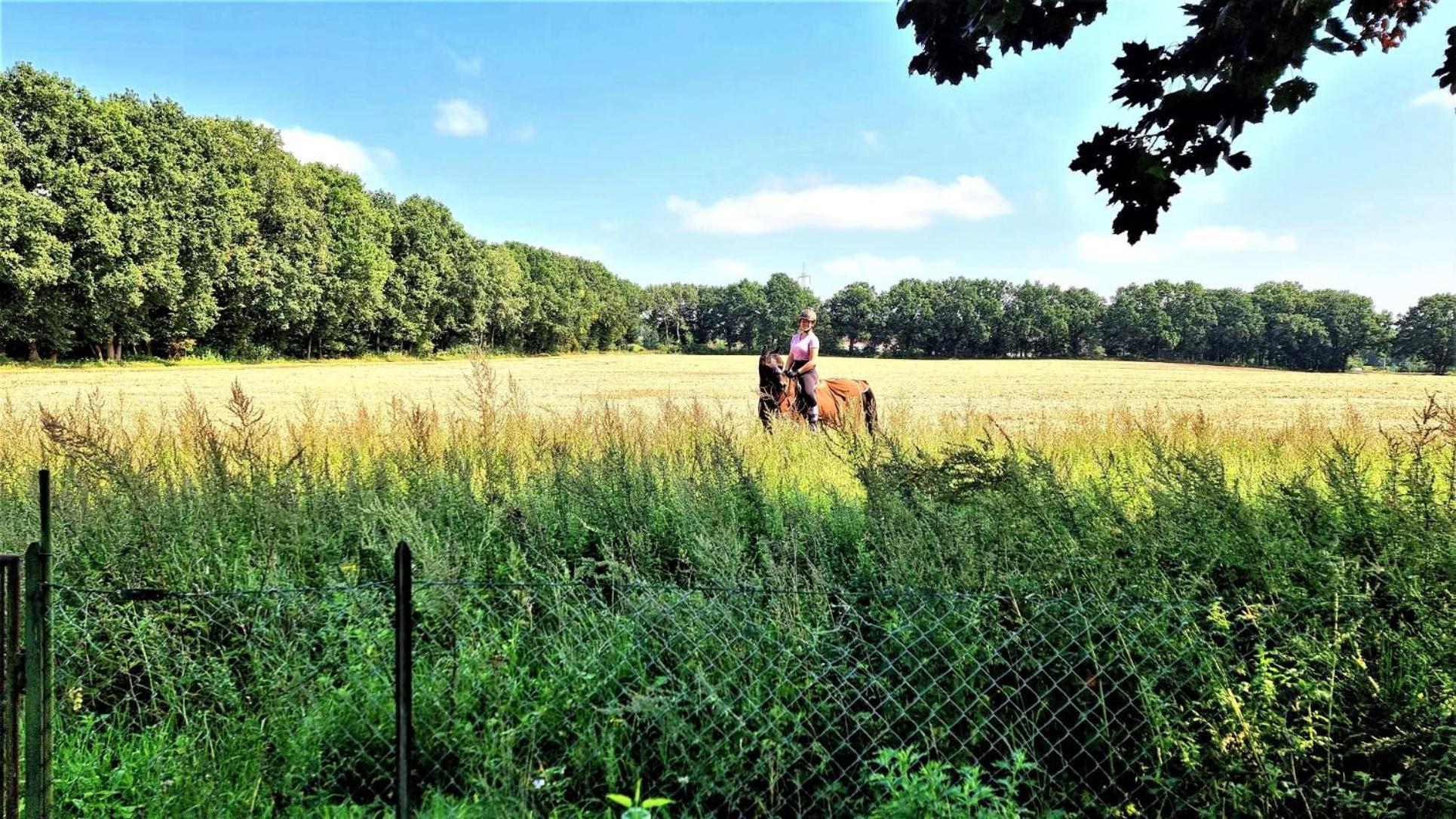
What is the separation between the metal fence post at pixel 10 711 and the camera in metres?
2.34

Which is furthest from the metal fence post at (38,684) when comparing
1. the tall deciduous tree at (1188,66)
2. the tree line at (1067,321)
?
the tree line at (1067,321)

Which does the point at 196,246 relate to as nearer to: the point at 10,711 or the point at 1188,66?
the point at 10,711

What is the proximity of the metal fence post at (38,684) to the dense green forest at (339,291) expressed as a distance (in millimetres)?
5776

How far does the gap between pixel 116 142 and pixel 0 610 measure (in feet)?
169

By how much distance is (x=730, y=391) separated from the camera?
3684 cm

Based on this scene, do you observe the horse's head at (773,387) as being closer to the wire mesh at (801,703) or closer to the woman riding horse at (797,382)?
the woman riding horse at (797,382)

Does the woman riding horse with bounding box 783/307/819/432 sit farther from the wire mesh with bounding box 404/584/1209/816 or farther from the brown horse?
the wire mesh with bounding box 404/584/1209/816

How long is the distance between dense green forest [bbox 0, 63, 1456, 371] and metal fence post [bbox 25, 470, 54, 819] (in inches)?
227

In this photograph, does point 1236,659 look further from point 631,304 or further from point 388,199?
point 631,304

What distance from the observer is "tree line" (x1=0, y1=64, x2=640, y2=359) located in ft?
123

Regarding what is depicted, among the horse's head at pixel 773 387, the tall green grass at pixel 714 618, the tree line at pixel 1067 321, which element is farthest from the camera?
the tree line at pixel 1067 321

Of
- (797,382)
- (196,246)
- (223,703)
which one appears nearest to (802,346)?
(797,382)

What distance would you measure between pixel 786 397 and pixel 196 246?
48.6 meters

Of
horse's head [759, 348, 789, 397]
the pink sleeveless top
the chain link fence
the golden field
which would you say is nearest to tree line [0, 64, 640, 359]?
the golden field
